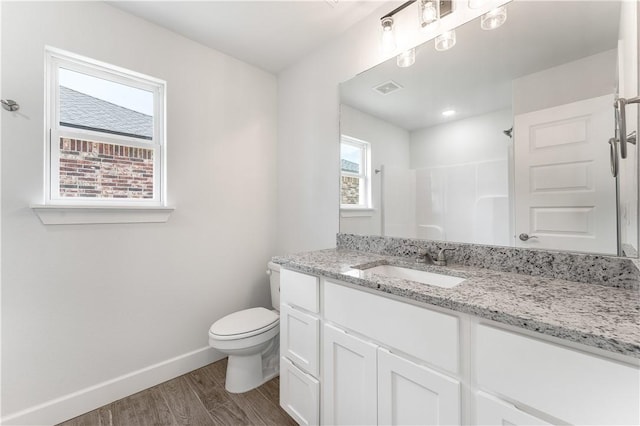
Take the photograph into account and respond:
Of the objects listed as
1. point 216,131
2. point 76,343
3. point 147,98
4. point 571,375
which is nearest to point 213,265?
point 76,343

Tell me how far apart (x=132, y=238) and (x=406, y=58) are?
200 cm

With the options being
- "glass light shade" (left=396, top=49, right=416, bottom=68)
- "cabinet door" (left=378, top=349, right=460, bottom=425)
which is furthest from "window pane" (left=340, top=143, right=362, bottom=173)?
"cabinet door" (left=378, top=349, right=460, bottom=425)

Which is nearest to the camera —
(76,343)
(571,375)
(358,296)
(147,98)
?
(571,375)

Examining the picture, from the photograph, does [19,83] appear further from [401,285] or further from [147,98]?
[401,285]

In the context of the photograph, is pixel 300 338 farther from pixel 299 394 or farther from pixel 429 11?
pixel 429 11

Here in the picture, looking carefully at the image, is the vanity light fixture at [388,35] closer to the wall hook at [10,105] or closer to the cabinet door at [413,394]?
the cabinet door at [413,394]

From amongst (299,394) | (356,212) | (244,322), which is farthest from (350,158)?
(299,394)

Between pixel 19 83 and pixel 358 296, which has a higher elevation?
pixel 19 83

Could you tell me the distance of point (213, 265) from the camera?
6.87 feet

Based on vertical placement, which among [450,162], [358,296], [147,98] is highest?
[147,98]

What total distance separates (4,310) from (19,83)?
116 centimetres

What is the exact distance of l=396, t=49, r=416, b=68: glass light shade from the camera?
5.01 feet

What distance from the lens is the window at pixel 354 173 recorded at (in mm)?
1802

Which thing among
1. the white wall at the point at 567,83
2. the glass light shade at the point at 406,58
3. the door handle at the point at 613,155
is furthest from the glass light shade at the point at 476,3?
the door handle at the point at 613,155
